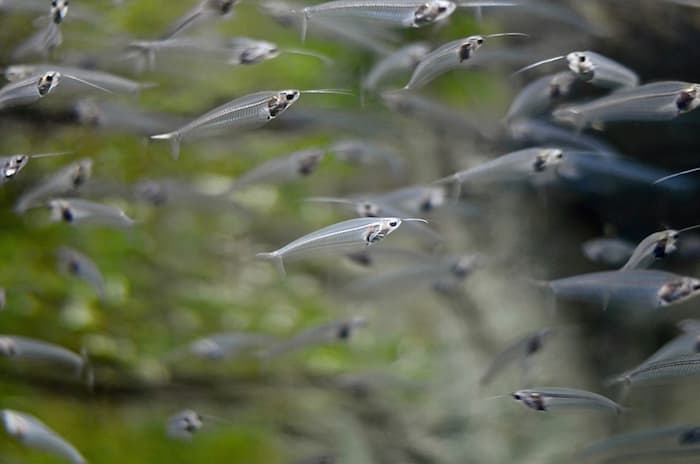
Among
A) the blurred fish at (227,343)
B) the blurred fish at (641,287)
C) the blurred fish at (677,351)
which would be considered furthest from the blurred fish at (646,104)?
the blurred fish at (227,343)

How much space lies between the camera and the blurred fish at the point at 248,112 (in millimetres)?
2652

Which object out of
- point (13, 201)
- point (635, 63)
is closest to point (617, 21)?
point (635, 63)

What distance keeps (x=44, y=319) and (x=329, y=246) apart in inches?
105

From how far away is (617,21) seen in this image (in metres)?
4.40

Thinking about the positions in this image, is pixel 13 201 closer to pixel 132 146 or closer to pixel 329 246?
pixel 132 146

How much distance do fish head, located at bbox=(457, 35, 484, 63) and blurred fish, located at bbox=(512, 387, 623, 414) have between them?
4.18 ft

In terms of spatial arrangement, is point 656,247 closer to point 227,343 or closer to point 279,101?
point 279,101

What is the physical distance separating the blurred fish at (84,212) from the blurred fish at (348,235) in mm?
1063

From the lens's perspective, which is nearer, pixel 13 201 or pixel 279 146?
pixel 13 201

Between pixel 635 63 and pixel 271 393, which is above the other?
pixel 635 63

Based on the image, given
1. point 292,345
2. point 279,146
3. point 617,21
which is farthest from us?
point 279,146

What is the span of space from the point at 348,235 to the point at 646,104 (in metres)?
1.32

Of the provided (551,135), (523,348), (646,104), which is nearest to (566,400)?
(523,348)

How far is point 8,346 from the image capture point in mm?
3414
